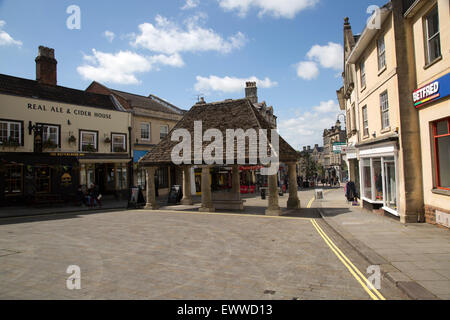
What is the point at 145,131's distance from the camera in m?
29.3

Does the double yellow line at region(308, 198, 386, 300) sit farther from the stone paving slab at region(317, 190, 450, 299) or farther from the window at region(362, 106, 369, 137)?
the window at region(362, 106, 369, 137)

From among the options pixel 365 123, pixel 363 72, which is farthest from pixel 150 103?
pixel 365 123

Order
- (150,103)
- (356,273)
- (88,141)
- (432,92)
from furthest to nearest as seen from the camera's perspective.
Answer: (150,103) < (88,141) < (432,92) < (356,273)

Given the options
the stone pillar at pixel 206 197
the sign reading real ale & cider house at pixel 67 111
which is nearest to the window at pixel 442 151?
the stone pillar at pixel 206 197

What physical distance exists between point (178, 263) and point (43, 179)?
1973 cm

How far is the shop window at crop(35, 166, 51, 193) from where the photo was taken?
2178 centimetres

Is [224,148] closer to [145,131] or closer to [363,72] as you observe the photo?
[363,72]

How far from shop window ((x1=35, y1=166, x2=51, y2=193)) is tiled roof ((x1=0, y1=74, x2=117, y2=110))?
5341mm

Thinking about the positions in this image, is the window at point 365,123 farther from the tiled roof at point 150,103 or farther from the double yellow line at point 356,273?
the tiled roof at point 150,103

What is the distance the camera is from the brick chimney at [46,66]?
83.2ft

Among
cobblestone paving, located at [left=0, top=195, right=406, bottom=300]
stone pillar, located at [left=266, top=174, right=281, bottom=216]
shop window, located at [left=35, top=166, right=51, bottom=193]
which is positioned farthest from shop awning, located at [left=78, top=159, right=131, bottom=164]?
stone pillar, located at [left=266, top=174, right=281, bottom=216]

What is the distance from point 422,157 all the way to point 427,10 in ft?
17.2
